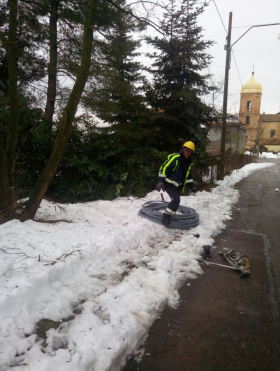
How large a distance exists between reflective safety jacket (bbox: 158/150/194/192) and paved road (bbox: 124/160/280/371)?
1777mm

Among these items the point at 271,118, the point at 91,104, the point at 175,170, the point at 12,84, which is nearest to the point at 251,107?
the point at 271,118

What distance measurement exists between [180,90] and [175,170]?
20.7ft

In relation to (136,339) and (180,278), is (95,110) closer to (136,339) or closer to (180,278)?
(180,278)

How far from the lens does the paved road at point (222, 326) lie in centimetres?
247

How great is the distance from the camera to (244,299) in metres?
3.47

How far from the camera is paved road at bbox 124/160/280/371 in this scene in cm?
247

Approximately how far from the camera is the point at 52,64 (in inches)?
375

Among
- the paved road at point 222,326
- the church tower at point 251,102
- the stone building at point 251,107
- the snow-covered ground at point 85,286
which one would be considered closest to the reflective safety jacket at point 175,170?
the snow-covered ground at point 85,286

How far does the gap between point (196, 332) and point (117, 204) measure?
16.1 feet

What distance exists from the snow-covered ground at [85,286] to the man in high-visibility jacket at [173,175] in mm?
502

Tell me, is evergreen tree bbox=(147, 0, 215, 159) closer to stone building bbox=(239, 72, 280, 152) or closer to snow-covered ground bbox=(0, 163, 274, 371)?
snow-covered ground bbox=(0, 163, 274, 371)

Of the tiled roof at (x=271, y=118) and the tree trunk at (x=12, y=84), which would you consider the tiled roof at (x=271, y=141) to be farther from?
the tree trunk at (x=12, y=84)

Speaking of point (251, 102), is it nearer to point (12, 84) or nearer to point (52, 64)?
point (52, 64)

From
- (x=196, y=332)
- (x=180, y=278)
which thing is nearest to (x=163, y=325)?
(x=196, y=332)
